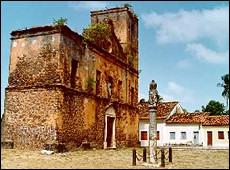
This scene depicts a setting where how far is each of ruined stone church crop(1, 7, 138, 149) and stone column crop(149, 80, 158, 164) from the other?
4982 mm

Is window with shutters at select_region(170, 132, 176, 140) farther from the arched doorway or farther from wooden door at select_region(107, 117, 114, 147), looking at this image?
wooden door at select_region(107, 117, 114, 147)

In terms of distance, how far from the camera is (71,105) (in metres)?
15.8

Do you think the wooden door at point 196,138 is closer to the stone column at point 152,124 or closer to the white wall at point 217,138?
the white wall at point 217,138

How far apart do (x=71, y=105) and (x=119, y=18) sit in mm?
10275

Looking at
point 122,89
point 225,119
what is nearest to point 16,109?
point 122,89

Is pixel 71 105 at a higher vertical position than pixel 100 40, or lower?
lower

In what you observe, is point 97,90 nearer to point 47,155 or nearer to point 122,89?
point 122,89

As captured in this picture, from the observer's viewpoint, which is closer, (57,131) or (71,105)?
(57,131)

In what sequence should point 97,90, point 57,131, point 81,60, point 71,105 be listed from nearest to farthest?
point 57,131 < point 71,105 < point 81,60 < point 97,90

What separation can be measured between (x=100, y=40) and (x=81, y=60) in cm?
292

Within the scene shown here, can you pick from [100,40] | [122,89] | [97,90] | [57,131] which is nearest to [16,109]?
[57,131]

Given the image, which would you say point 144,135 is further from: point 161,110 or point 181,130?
point 181,130

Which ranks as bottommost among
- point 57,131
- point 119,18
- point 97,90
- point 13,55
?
point 57,131

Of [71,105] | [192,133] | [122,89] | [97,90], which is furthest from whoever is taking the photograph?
[192,133]
